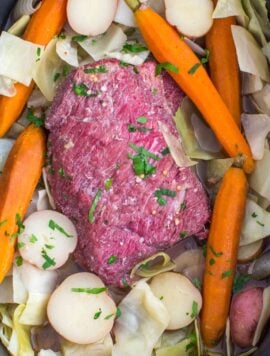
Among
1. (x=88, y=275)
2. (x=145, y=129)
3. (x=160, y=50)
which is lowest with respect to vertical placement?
(x=88, y=275)

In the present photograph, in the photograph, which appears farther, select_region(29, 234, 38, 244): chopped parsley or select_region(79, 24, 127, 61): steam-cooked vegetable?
select_region(79, 24, 127, 61): steam-cooked vegetable

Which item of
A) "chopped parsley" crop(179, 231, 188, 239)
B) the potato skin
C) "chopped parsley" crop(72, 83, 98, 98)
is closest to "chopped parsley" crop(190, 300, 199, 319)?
the potato skin

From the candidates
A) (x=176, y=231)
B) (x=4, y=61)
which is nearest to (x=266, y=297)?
(x=176, y=231)

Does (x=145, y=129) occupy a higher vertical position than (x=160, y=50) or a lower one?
lower

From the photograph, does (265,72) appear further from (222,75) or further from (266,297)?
(266,297)

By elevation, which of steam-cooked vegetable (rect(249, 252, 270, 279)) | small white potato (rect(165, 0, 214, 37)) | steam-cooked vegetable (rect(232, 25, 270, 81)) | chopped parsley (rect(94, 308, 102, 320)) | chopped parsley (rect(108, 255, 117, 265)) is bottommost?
steam-cooked vegetable (rect(249, 252, 270, 279))

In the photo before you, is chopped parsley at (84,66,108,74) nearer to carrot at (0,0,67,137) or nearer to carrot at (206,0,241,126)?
carrot at (0,0,67,137)
